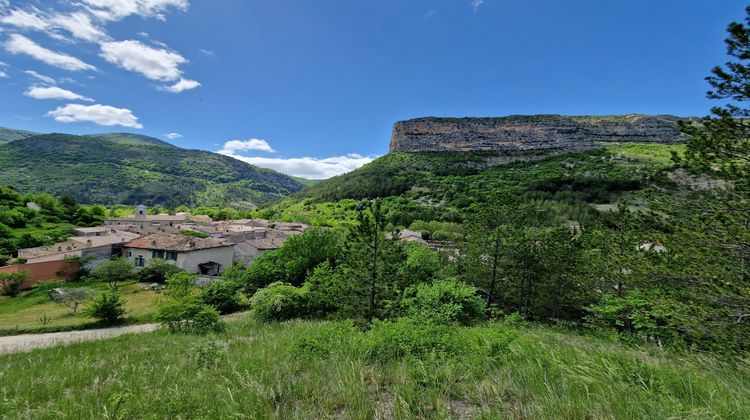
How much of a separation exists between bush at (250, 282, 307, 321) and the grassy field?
9.70 m

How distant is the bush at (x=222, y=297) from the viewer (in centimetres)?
2375

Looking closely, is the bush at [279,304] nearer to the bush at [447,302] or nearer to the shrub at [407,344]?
the bush at [447,302]

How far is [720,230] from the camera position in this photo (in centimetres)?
810

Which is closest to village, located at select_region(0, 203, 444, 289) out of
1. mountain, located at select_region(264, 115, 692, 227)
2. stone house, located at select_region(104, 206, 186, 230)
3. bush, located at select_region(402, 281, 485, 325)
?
bush, located at select_region(402, 281, 485, 325)

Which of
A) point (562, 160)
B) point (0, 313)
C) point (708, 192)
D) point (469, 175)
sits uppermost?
point (562, 160)

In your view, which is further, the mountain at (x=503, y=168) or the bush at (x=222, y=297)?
the mountain at (x=503, y=168)

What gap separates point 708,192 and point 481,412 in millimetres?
12121

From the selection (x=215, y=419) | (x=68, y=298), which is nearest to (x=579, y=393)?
(x=215, y=419)

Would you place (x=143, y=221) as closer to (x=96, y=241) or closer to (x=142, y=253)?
(x=96, y=241)

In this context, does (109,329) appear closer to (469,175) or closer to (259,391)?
(259,391)

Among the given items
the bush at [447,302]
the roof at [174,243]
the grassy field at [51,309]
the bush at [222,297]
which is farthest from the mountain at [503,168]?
the grassy field at [51,309]

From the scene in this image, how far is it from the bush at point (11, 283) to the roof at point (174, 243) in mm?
10388

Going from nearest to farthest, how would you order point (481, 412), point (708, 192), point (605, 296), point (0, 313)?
1. point (481, 412)
2. point (708, 192)
3. point (605, 296)
4. point (0, 313)

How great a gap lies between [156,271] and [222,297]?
19167 mm
